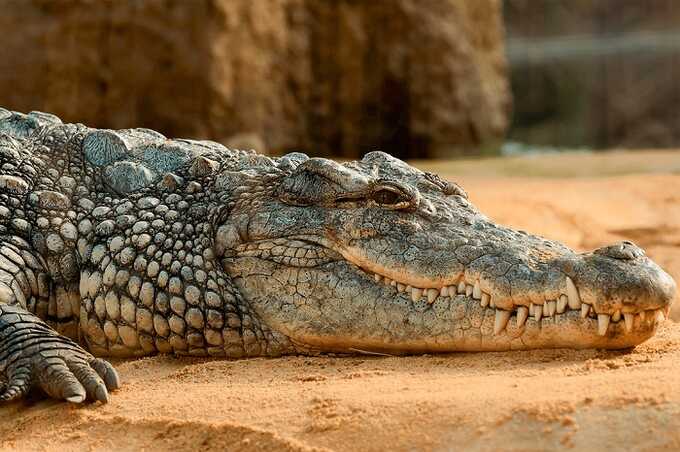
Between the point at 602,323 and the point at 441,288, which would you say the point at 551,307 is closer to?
the point at 602,323

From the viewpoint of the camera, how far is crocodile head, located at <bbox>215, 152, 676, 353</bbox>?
3311 millimetres

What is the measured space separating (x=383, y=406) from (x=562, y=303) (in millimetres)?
770

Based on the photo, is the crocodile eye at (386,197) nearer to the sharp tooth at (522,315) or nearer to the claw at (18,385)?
the sharp tooth at (522,315)

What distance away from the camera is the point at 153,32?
35.7ft

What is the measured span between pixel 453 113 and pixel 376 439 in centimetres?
1092

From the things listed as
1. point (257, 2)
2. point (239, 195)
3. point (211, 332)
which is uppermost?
point (257, 2)

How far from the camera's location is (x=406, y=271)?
11.7ft

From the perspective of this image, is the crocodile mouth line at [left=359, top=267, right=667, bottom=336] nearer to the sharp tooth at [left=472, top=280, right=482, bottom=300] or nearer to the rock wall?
the sharp tooth at [left=472, top=280, right=482, bottom=300]

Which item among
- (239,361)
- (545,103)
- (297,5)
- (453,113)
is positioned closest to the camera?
(239,361)

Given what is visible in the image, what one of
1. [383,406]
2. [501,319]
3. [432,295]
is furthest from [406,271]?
[383,406]

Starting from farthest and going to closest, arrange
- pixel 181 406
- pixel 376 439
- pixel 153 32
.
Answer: pixel 153 32
pixel 181 406
pixel 376 439

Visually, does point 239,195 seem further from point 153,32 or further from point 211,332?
point 153,32

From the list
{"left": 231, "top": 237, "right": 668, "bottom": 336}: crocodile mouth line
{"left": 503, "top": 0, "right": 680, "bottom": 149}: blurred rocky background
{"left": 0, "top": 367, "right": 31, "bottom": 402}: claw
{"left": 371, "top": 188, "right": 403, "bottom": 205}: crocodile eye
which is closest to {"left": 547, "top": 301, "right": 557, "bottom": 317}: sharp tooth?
{"left": 231, "top": 237, "right": 668, "bottom": 336}: crocodile mouth line

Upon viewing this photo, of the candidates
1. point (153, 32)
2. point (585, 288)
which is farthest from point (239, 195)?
point (153, 32)
